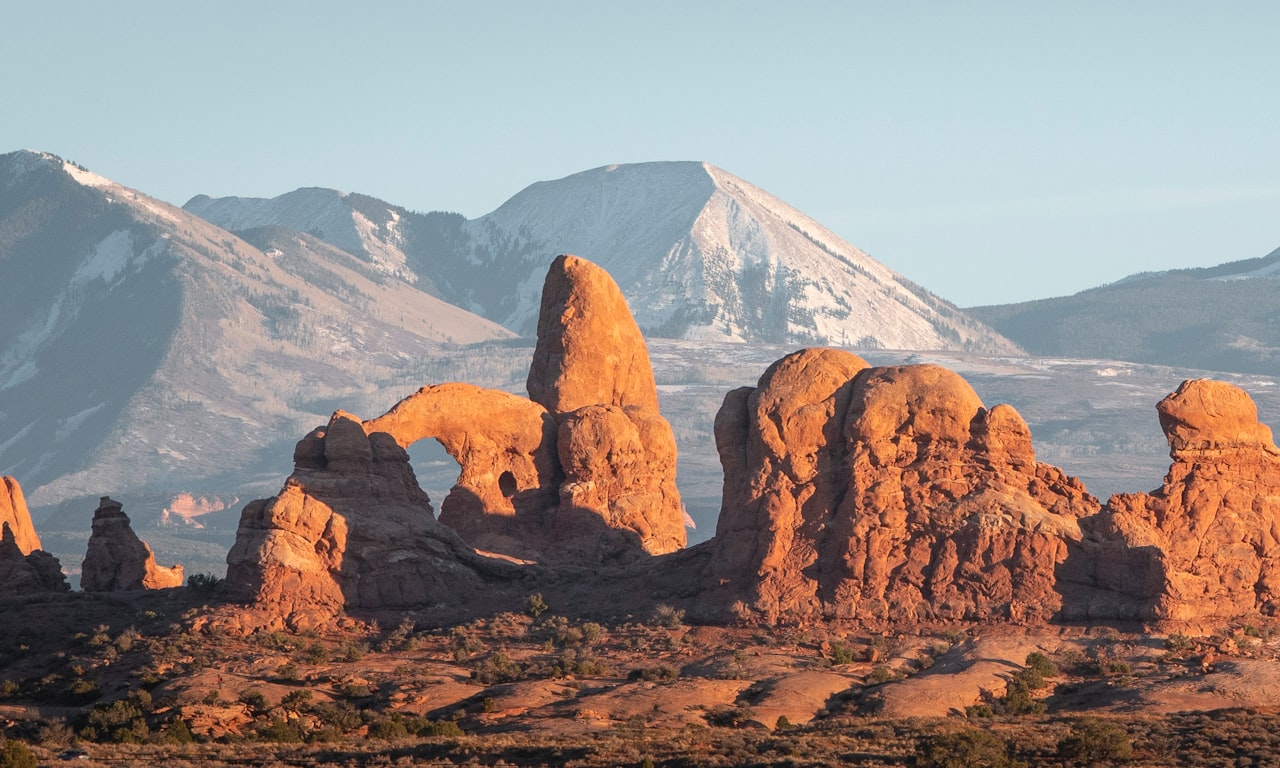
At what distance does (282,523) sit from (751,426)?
39.2 feet

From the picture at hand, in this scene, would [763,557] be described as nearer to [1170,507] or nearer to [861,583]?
[861,583]

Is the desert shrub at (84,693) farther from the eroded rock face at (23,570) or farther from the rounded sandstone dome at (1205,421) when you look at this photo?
the rounded sandstone dome at (1205,421)

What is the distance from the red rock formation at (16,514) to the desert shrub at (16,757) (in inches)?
1049

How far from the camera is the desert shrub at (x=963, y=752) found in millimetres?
42875

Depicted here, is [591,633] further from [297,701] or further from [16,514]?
[16,514]

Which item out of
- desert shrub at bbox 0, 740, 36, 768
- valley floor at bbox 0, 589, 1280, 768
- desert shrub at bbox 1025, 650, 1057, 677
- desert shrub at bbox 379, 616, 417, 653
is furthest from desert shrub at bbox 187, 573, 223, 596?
desert shrub at bbox 1025, 650, 1057, 677

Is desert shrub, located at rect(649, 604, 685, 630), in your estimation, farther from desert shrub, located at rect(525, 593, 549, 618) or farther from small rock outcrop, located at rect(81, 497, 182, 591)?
small rock outcrop, located at rect(81, 497, 182, 591)

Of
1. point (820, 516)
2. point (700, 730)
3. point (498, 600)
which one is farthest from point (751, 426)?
point (700, 730)

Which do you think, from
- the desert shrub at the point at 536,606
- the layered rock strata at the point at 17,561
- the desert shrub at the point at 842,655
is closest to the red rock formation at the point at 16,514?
the layered rock strata at the point at 17,561

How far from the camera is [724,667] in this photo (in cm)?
5500

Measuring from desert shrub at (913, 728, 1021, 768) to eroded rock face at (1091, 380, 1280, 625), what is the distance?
42.4 ft

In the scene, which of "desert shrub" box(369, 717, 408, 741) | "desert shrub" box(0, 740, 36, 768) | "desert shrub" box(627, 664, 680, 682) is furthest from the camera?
"desert shrub" box(627, 664, 680, 682)

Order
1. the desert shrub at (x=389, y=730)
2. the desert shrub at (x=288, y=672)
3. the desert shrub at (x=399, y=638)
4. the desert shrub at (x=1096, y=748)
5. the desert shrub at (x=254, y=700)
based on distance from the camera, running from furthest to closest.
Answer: the desert shrub at (x=399, y=638)
the desert shrub at (x=288, y=672)
the desert shrub at (x=254, y=700)
the desert shrub at (x=389, y=730)
the desert shrub at (x=1096, y=748)

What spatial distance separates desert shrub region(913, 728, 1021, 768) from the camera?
4288 cm
